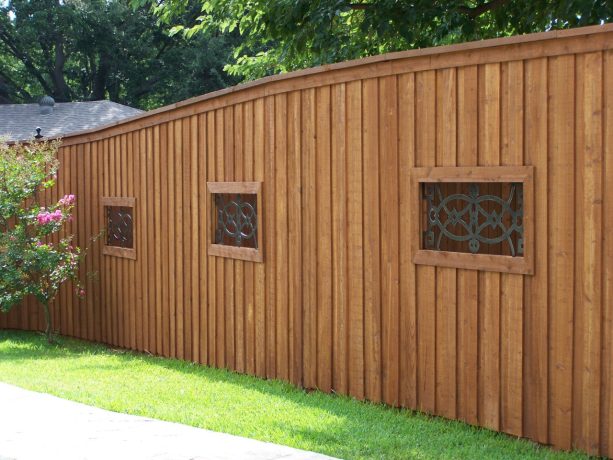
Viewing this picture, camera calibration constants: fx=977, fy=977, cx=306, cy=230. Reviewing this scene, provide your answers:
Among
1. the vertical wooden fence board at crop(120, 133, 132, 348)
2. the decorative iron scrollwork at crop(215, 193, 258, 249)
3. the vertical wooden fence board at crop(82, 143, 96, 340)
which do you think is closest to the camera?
the decorative iron scrollwork at crop(215, 193, 258, 249)

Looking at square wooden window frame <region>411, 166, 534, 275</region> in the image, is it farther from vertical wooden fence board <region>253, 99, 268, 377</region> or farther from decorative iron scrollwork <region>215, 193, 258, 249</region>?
decorative iron scrollwork <region>215, 193, 258, 249</region>

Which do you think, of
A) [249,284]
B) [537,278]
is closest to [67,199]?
[249,284]

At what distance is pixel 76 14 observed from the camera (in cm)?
3466

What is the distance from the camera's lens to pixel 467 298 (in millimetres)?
6348

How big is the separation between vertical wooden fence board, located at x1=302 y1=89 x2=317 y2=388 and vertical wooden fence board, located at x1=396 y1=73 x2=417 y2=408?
1.02m

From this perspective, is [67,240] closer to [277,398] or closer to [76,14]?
[277,398]

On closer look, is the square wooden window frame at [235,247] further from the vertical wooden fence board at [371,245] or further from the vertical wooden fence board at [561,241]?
the vertical wooden fence board at [561,241]

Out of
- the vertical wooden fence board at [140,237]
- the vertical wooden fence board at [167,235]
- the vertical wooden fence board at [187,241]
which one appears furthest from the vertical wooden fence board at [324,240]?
the vertical wooden fence board at [140,237]

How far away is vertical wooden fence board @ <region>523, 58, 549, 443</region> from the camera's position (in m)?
5.82

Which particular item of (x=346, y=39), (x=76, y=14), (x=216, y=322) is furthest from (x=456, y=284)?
(x=76, y=14)

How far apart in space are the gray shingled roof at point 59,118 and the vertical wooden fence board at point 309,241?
56.8 feet

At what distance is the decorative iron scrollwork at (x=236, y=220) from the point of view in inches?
337

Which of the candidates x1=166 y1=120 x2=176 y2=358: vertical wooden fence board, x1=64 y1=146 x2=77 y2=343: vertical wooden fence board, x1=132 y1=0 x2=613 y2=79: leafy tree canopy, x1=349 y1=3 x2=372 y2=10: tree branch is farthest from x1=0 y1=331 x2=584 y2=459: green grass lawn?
x1=349 y1=3 x2=372 y2=10: tree branch

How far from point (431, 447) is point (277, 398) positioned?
73.7 inches
